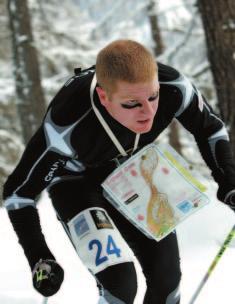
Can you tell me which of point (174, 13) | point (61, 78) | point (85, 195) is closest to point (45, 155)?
point (85, 195)

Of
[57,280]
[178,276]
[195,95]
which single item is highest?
[195,95]

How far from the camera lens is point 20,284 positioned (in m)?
4.25

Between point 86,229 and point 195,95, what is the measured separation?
93 cm

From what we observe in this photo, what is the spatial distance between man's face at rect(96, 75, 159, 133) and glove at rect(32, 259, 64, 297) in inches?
29.3

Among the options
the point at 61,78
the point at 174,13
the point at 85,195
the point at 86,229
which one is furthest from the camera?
the point at 174,13

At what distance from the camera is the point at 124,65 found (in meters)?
2.40

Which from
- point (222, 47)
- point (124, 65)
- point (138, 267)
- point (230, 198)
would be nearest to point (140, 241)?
point (230, 198)

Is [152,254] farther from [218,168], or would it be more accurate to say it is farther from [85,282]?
[85,282]

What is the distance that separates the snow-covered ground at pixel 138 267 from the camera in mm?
3885

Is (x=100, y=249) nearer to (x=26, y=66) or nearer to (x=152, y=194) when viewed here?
(x=152, y=194)

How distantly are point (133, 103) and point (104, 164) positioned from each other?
56cm

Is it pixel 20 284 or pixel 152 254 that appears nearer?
pixel 152 254

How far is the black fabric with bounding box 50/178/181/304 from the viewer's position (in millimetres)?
2799

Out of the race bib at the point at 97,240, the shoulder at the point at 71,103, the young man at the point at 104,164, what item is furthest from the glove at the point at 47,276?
the shoulder at the point at 71,103
